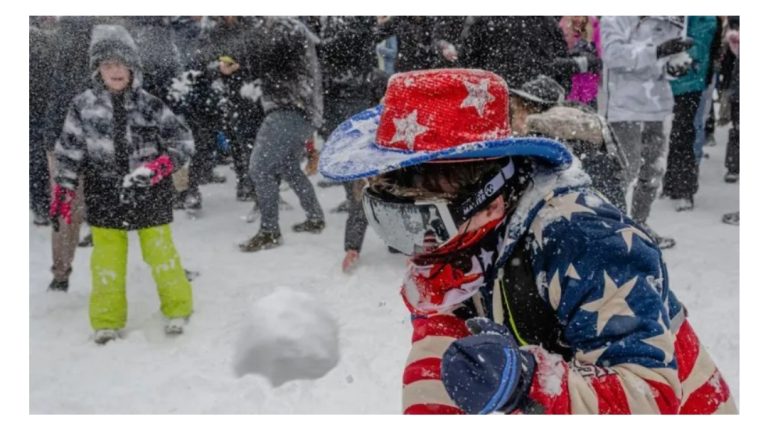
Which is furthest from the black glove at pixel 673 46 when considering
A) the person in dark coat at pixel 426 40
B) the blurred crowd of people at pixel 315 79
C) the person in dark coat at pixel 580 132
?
the person in dark coat at pixel 580 132

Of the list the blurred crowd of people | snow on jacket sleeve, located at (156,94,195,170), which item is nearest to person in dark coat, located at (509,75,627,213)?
the blurred crowd of people

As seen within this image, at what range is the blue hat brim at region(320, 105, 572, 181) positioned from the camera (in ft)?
3.81

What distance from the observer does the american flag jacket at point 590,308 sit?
3.53ft

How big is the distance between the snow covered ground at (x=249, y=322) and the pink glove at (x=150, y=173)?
795mm

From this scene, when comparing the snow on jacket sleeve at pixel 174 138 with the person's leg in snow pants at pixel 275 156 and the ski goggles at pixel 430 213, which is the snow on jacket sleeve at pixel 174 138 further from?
the ski goggles at pixel 430 213

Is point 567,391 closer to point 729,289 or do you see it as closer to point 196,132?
point 729,289

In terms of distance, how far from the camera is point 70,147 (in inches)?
136

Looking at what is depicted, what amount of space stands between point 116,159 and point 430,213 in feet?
8.54

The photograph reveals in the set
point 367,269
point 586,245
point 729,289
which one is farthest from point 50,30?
point 729,289

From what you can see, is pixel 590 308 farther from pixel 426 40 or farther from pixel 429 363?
pixel 426 40

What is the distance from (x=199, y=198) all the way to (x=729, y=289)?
3.80 m

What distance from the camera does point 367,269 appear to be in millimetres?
4355

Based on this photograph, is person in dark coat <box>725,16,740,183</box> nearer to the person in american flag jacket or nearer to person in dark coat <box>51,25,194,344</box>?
person in dark coat <box>51,25,194,344</box>

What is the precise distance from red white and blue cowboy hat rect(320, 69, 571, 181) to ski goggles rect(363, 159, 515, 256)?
0.25ft
